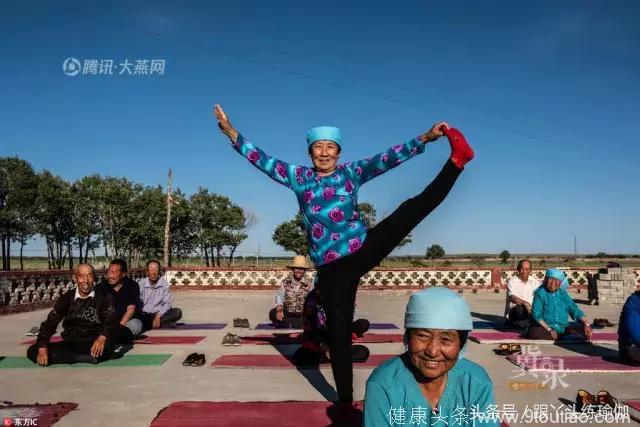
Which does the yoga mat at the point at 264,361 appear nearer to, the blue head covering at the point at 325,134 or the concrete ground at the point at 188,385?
the concrete ground at the point at 188,385

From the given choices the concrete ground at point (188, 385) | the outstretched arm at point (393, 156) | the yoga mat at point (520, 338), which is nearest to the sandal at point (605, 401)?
the concrete ground at point (188, 385)

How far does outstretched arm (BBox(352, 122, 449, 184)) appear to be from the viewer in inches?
125

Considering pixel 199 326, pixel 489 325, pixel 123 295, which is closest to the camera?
pixel 123 295

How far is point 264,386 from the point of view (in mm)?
4465

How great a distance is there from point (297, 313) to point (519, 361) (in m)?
4.10

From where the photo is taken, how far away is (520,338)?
7473mm

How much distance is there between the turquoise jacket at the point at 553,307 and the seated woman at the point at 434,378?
573cm

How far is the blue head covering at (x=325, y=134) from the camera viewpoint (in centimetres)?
352

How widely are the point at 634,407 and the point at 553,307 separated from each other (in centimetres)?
381

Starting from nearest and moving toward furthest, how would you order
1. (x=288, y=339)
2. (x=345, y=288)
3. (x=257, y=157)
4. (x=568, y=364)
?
(x=345, y=288) → (x=257, y=157) → (x=568, y=364) → (x=288, y=339)

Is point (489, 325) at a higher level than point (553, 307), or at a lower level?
lower

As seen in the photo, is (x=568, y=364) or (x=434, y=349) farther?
(x=568, y=364)

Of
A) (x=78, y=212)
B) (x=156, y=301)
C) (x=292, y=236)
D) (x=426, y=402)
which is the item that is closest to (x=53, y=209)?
(x=78, y=212)

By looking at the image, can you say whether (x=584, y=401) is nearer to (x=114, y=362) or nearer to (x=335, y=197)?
(x=335, y=197)
